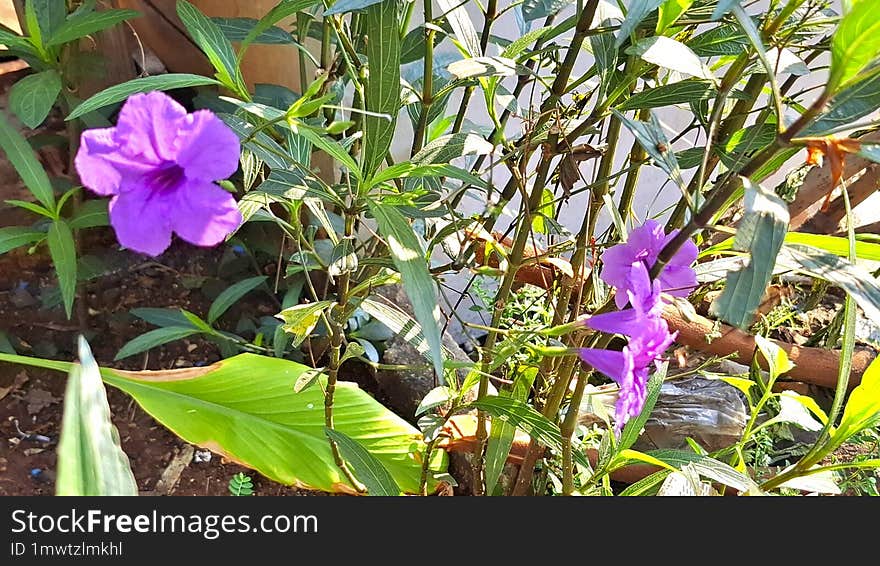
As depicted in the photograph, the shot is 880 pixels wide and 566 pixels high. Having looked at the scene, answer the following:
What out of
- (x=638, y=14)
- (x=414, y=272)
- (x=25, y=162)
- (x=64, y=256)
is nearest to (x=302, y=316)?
(x=414, y=272)

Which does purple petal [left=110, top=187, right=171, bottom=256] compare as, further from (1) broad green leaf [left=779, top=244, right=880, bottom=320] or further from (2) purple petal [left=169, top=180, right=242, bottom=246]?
(1) broad green leaf [left=779, top=244, right=880, bottom=320]

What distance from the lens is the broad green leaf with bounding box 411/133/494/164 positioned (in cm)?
64

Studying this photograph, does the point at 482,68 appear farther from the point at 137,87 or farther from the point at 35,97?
the point at 35,97

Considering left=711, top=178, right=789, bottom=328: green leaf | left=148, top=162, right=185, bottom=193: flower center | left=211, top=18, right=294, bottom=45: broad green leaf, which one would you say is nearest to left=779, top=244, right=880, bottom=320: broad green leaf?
left=711, top=178, right=789, bottom=328: green leaf

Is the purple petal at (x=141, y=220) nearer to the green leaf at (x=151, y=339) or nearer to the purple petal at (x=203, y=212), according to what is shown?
the purple petal at (x=203, y=212)

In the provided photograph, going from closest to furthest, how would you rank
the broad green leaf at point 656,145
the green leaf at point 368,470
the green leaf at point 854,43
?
the green leaf at point 854,43
the broad green leaf at point 656,145
the green leaf at point 368,470

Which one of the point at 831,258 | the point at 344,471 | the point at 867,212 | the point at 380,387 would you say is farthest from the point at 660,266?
the point at 867,212

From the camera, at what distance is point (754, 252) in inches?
15.7

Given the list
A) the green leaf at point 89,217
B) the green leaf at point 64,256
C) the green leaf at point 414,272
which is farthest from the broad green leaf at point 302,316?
the green leaf at point 89,217

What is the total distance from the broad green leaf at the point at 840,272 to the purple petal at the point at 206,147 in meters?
0.37

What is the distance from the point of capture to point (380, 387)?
1.38m

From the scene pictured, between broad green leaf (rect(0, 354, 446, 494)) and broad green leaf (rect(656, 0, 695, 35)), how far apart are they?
0.62 metres

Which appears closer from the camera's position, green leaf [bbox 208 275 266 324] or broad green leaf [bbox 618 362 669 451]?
broad green leaf [bbox 618 362 669 451]

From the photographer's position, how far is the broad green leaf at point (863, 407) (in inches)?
27.7
